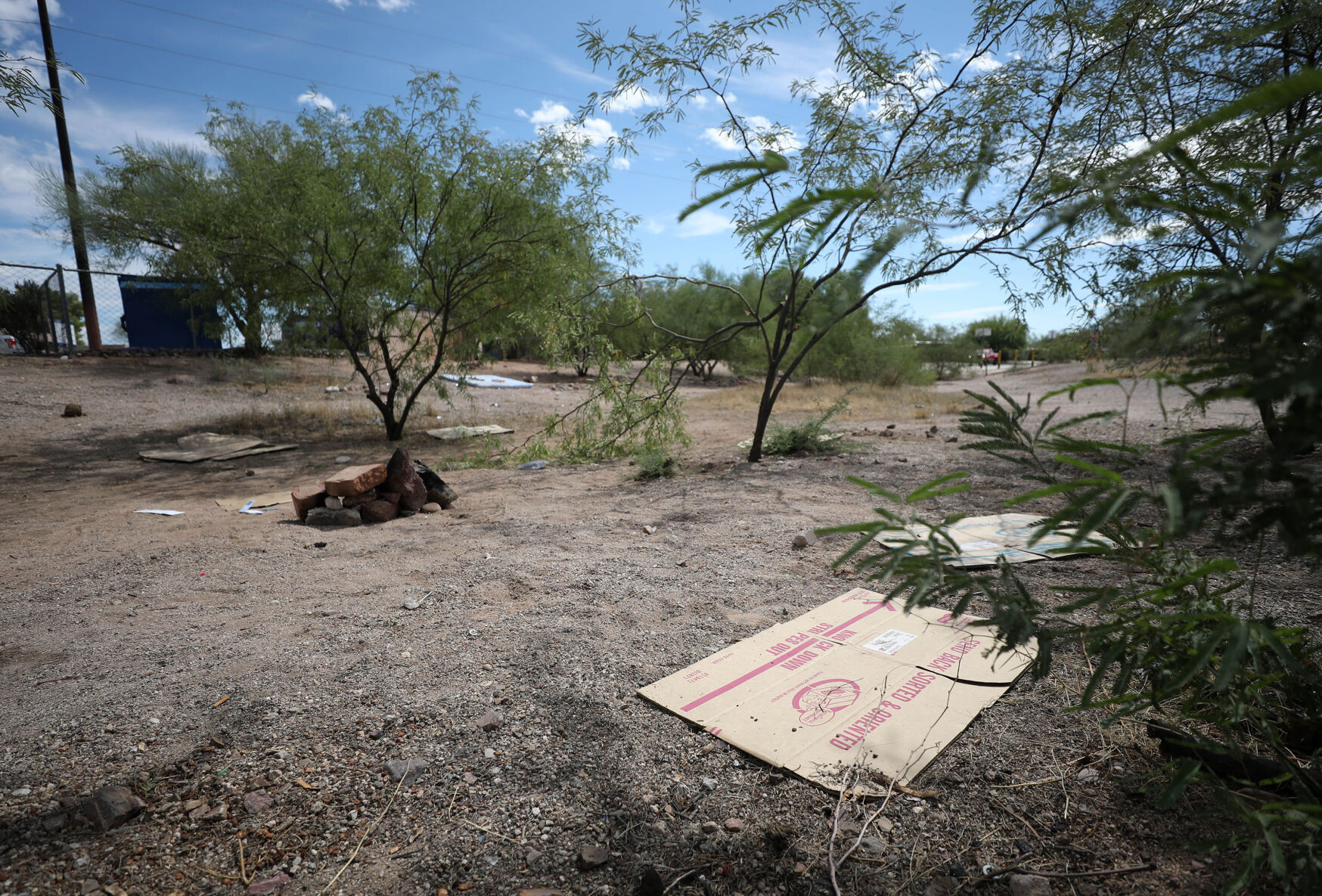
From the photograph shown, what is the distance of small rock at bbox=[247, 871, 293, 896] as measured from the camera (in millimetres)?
1375

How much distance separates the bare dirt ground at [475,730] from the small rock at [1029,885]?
0.10 ft

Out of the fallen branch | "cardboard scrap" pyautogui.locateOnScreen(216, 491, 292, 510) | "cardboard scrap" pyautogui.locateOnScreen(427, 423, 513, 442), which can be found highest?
"cardboard scrap" pyautogui.locateOnScreen(427, 423, 513, 442)

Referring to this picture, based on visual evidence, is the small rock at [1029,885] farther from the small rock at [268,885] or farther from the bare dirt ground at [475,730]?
the small rock at [268,885]

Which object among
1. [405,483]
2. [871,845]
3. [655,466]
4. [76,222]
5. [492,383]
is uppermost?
[76,222]

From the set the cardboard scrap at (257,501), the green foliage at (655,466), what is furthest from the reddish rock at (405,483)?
the green foliage at (655,466)

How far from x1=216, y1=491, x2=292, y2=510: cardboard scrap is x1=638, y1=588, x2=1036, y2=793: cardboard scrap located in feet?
13.7

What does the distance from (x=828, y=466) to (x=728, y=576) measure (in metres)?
3.08

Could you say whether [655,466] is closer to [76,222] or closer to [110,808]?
[110,808]

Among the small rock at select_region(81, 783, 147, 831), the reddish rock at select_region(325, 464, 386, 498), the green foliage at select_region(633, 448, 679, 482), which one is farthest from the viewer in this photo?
the green foliage at select_region(633, 448, 679, 482)

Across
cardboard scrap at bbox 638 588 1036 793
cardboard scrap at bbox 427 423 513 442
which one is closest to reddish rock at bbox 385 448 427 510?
cardboard scrap at bbox 638 588 1036 793

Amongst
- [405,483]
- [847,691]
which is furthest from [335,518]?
[847,691]

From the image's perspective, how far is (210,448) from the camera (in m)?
7.47

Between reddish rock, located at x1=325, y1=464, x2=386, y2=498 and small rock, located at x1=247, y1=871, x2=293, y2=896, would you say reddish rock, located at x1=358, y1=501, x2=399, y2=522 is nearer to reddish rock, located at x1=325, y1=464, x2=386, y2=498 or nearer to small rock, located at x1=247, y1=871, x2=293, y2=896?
reddish rock, located at x1=325, y1=464, x2=386, y2=498

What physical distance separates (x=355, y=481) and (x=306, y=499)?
0.34 m
